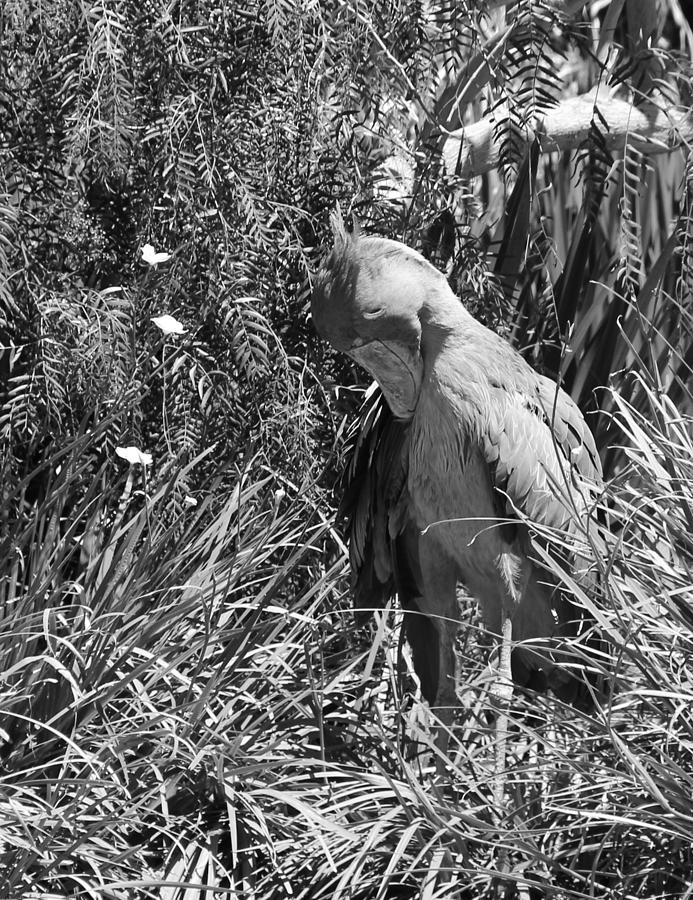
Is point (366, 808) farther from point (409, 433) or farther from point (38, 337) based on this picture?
point (38, 337)

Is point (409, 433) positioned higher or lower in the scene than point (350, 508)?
higher

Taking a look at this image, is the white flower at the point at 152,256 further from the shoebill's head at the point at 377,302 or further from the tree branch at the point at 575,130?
the tree branch at the point at 575,130

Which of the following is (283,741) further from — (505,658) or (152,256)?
(152,256)

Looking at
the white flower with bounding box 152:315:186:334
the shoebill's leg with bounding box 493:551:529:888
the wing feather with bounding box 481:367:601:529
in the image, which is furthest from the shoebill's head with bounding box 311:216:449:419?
the shoebill's leg with bounding box 493:551:529:888

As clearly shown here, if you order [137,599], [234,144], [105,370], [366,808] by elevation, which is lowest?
[366,808]

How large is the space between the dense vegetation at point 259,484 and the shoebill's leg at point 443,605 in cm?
11

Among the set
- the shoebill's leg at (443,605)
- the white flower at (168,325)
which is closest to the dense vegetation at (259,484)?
the white flower at (168,325)

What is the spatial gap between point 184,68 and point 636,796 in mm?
2209

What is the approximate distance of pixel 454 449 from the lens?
9.91 ft

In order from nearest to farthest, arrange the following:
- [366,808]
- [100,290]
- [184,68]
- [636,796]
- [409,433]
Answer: [636,796] < [366,808] < [409,433] < [184,68] < [100,290]

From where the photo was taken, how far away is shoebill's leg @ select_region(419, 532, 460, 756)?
3.17 m

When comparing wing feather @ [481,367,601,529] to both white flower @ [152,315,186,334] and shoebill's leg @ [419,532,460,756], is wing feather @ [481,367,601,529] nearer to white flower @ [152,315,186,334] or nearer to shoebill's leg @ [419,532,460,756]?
shoebill's leg @ [419,532,460,756]

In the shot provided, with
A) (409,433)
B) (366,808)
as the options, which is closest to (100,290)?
(409,433)

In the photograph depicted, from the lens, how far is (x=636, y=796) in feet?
8.16
